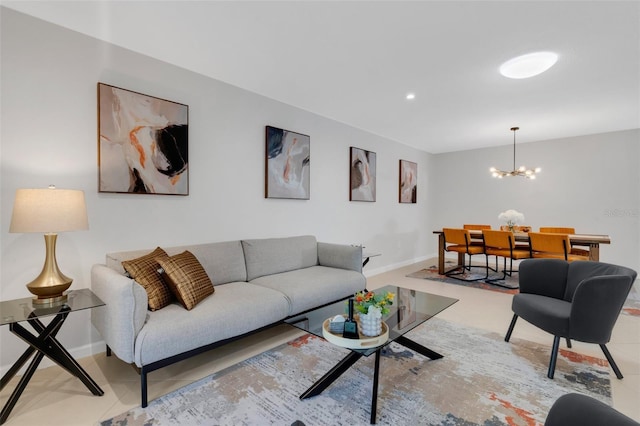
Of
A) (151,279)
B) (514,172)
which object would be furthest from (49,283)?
(514,172)

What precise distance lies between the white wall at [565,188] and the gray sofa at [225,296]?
15.3 ft

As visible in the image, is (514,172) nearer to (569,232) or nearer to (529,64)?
(569,232)

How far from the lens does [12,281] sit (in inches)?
84.0

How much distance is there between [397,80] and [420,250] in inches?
178

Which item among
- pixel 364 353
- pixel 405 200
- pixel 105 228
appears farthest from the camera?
pixel 405 200

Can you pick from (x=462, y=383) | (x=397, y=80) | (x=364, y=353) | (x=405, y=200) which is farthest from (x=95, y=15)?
(x=405, y=200)

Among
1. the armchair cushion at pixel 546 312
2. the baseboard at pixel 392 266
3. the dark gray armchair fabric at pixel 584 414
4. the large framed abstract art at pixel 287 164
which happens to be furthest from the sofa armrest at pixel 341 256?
the dark gray armchair fabric at pixel 584 414

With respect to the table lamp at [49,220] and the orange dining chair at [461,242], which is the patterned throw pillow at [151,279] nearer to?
the table lamp at [49,220]

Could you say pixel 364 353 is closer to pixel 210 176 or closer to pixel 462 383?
pixel 462 383

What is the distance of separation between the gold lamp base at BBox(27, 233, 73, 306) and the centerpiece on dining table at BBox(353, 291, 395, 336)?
6.33 ft

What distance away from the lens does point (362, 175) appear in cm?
511

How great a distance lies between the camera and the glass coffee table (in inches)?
70.7

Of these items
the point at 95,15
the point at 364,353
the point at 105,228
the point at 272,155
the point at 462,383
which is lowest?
the point at 462,383

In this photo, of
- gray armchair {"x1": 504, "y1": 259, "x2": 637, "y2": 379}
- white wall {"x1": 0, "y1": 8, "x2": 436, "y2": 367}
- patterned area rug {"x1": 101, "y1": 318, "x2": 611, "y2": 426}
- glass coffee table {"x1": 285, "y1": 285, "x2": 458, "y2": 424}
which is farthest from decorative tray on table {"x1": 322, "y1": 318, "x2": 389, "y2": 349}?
white wall {"x1": 0, "y1": 8, "x2": 436, "y2": 367}
